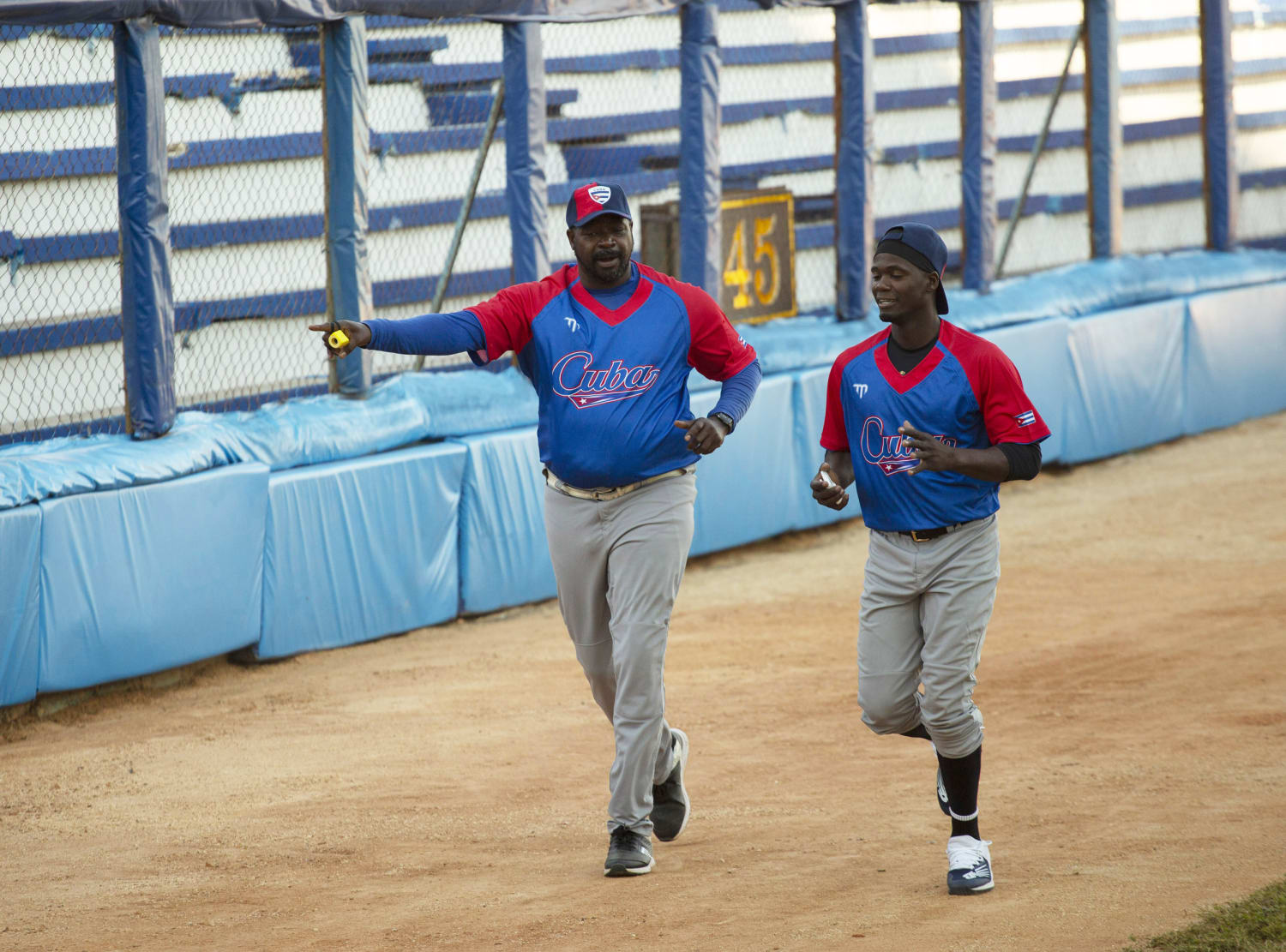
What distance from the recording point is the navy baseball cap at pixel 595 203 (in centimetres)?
452

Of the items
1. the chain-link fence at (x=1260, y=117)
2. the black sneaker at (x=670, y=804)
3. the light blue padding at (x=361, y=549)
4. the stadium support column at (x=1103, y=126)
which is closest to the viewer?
the black sneaker at (x=670, y=804)

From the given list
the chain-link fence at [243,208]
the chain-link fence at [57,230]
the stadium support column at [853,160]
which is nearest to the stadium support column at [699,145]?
the stadium support column at [853,160]

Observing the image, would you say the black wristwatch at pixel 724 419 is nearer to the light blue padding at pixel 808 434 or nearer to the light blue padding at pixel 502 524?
the light blue padding at pixel 502 524

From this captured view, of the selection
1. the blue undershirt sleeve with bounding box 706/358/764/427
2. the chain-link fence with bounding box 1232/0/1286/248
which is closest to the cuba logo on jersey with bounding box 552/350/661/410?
the blue undershirt sleeve with bounding box 706/358/764/427

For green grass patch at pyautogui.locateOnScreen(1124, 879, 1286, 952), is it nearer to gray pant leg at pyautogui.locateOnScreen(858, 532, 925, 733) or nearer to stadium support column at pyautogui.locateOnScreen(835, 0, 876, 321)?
gray pant leg at pyautogui.locateOnScreen(858, 532, 925, 733)

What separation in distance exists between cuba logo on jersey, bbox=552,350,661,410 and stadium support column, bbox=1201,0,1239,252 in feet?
33.4

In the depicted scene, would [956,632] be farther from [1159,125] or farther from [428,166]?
[1159,125]

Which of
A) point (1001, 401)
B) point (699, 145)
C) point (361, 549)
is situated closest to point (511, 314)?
point (1001, 401)

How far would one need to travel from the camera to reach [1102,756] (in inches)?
221

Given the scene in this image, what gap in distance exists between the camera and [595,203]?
451cm

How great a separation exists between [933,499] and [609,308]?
1.14m

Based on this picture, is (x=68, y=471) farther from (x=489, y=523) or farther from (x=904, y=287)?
(x=904, y=287)

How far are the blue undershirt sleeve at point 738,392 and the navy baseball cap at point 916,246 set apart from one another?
655mm

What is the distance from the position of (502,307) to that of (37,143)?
5.10 meters
